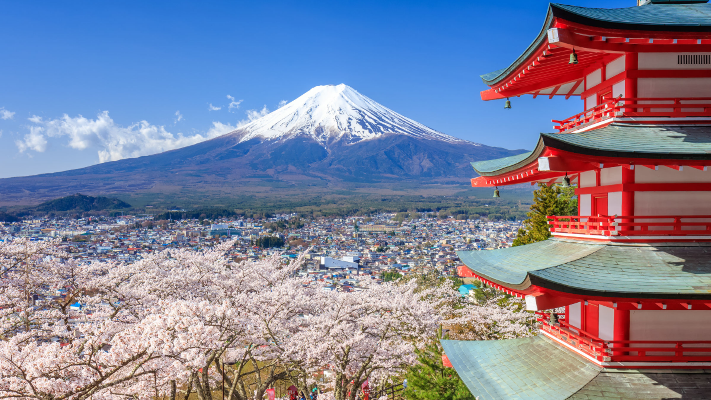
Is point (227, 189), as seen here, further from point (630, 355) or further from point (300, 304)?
point (630, 355)

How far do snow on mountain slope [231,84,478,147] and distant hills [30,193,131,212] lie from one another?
244 ft

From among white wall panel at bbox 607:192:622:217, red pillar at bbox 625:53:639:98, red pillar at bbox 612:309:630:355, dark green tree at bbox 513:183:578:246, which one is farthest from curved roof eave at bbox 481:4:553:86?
dark green tree at bbox 513:183:578:246

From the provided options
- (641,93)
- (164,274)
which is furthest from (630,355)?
(164,274)

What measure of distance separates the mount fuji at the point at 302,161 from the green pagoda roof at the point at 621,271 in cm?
11317

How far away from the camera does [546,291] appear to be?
5.21 m

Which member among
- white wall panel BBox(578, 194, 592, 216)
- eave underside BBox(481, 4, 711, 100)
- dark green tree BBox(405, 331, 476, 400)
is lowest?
dark green tree BBox(405, 331, 476, 400)

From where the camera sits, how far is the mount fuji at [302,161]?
401ft

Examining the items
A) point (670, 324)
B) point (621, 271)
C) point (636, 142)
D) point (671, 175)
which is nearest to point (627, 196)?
point (671, 175)

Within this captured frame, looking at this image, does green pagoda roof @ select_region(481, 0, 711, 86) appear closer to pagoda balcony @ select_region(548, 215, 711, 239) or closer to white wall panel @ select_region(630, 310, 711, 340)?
pagoda balcony @ select_region(548, 215, 711, 239)

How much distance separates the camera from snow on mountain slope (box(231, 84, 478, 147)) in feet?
537

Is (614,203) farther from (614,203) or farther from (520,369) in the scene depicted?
(520,369)

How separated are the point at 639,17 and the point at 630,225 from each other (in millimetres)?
2639

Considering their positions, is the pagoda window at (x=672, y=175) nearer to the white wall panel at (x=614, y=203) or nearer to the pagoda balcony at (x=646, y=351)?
the white wall panel at (x=614, y=203)

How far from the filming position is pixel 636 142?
534cm
